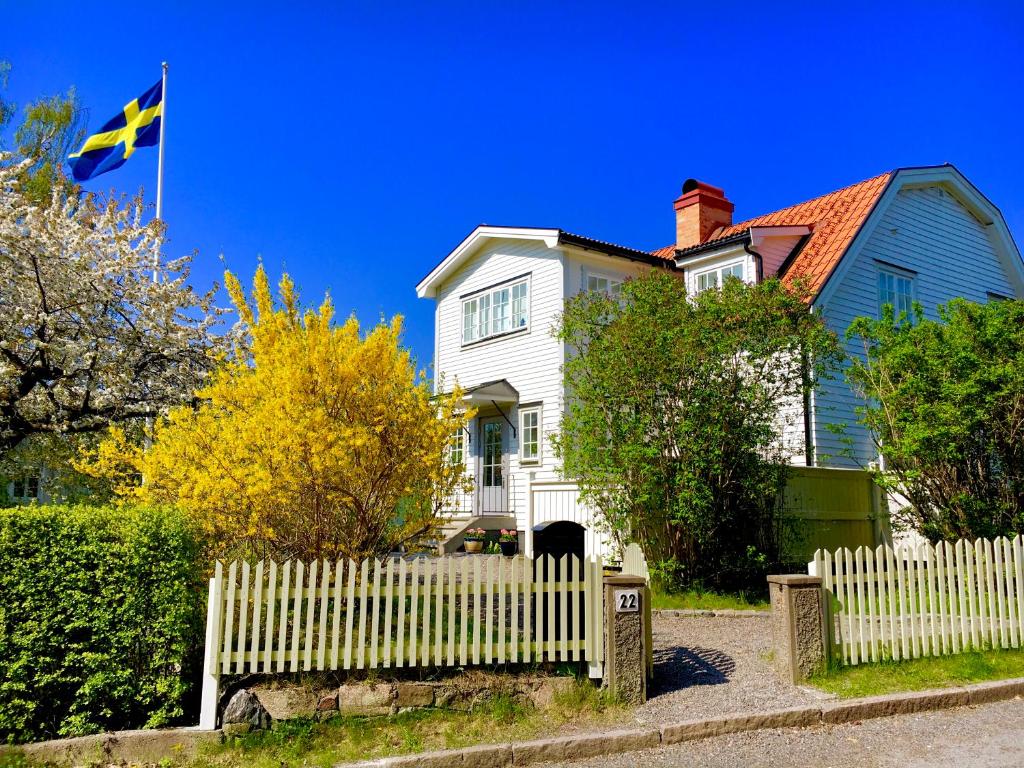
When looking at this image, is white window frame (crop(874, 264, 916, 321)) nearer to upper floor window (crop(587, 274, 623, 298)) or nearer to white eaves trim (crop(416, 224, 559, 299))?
upper floor window (crop(587, 274, 623, 298))

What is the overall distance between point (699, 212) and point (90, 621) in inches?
687

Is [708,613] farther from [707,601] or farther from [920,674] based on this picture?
[920,674]

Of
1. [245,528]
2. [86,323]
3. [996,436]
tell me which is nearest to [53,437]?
[86,323]

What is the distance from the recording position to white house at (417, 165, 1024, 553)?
16.4 m

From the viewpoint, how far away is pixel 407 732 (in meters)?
5.85

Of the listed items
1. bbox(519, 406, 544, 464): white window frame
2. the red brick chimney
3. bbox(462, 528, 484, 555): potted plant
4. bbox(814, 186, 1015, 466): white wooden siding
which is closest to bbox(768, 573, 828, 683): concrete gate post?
bbox(814, 186, 1015, 466): white wooden siding

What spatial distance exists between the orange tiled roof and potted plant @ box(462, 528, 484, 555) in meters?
8.39

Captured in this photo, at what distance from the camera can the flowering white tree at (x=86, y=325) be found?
1234 cm

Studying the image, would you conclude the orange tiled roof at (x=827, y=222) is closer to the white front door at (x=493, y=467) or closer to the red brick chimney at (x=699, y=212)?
the red brick chimney at (x=699, y=212)

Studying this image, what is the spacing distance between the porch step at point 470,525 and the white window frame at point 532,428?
55.9 inches

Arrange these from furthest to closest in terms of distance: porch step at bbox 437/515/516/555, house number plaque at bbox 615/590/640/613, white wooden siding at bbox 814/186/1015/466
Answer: porch step at bbox 437/515/516/555 → white wooden siding at bbox 814/186/1015/466 → house number plaque at bbox 615/590/640/613

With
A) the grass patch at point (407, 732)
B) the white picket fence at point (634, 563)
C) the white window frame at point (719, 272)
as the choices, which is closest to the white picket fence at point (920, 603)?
the white picket fence at point (634, 563)

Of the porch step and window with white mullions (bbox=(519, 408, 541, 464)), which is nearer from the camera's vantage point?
the porch step

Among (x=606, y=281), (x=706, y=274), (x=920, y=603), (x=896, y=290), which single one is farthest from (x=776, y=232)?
(x=920, y=603)
